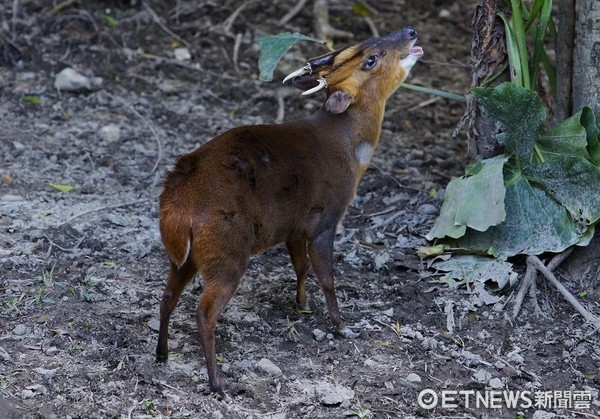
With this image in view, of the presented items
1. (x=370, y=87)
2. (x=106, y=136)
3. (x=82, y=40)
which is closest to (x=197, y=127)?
(x=106, y=136)

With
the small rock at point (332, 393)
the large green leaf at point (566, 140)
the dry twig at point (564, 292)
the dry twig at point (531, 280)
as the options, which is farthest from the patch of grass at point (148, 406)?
the large green leaf at point (566, 140)

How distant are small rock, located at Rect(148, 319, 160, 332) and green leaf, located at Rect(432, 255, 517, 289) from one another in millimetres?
1498

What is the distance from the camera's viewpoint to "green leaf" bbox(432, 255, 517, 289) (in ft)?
16.3

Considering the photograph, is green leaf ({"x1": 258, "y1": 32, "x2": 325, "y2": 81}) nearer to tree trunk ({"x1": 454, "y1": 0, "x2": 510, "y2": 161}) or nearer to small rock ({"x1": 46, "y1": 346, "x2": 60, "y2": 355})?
tree trunk ({"x1": 454, "y1": 0, "x2": 510, "y2": 161})

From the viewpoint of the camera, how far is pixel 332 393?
13.4 feet

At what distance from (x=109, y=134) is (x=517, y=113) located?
266cm

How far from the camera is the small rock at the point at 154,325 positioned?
4426mm

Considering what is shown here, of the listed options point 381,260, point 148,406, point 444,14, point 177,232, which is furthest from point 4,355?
point 444,14

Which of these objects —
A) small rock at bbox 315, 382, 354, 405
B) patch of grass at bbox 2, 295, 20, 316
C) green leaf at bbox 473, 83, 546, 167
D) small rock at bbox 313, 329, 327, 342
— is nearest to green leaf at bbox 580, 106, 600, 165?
green leaf at bbox 473, 83, 546, 167

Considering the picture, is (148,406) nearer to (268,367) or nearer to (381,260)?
(268,367)

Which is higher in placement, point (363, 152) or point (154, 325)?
point (363, 152)

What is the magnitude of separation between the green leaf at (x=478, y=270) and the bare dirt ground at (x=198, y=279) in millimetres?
79

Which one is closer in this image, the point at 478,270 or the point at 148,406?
the point at 148,406

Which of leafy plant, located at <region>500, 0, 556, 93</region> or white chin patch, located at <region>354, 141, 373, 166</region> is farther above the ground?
leafy plant, located at <region>500, 0, 556, 93</region>
